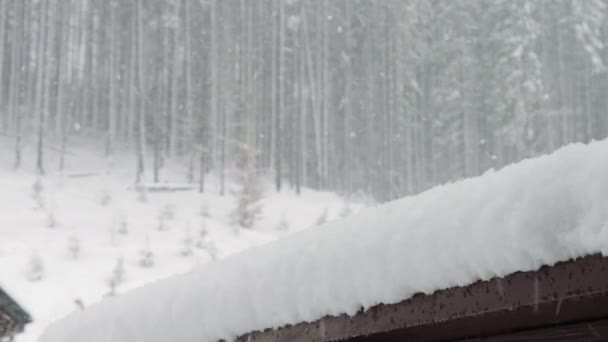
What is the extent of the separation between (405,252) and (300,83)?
36943 millimetres

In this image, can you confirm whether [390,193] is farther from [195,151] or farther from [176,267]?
[176,267]

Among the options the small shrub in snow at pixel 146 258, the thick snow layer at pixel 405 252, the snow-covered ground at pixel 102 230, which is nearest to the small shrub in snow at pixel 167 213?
the snow-covered ground at pixel 102 230

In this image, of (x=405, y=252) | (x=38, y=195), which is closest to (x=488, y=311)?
(x=405, y=252)

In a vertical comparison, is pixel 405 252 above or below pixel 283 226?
above

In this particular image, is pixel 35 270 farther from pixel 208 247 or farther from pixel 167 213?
pixel 167 213

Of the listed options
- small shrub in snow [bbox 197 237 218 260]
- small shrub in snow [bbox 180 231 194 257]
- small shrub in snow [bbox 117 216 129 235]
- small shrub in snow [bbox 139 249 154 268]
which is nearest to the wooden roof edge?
small shrub in snow [bbox 139 249 154 268]

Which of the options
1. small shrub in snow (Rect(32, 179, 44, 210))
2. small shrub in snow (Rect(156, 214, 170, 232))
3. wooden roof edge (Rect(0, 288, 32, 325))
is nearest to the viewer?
wooden roof edge (Rect(0, 288, 32, 325))

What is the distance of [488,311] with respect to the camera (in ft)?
4.24

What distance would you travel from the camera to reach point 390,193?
38781mm

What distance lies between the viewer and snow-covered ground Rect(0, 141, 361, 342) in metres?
16.2

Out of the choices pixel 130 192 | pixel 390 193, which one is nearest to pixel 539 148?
pixel 390 193

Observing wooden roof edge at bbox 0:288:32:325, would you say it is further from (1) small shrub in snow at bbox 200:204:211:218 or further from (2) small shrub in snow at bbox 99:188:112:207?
(2) small shrub in snow at bbox 99:188:112:207

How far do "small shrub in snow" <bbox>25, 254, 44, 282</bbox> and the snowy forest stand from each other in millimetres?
16148

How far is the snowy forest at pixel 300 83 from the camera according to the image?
34.2 meters
